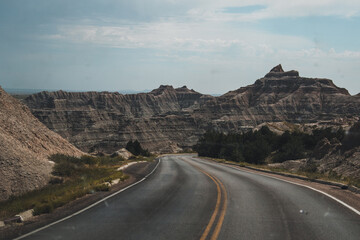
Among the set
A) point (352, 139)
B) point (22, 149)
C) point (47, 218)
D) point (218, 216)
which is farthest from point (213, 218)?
point (352, 139)

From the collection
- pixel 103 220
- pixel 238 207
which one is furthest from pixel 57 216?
pixel 238 207

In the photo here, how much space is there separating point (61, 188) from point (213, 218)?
10.7 metres

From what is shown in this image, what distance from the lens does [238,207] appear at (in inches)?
447

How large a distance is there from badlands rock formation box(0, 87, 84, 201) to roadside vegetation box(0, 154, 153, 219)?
33.5 inches

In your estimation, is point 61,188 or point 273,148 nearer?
point 61,188

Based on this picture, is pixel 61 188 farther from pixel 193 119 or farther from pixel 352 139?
pixel 193 119

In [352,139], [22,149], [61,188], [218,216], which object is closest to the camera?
[218,216]

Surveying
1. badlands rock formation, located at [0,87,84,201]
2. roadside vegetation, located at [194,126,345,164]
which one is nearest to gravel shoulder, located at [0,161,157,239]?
badlands rock formation, located at [0,87,84,201]

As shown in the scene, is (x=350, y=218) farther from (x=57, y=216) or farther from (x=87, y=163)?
(x=87, y=163)

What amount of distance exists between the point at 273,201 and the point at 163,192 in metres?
4.92

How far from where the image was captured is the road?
8164 millimetres

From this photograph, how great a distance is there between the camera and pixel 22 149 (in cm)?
2147

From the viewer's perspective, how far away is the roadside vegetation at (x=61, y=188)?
12.0 m

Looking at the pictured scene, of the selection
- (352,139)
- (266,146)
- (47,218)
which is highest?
(352,139)
